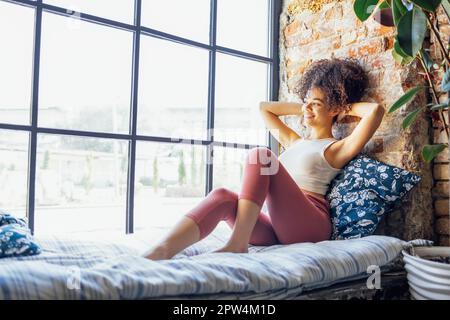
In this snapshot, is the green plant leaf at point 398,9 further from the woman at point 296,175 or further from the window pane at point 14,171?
the window pane at point 14,171

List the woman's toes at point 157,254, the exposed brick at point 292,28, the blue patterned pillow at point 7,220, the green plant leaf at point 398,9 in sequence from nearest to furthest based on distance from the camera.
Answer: the woman's toes at point 157,254 → the blue patterned pillow at point 7,220 → the green plant leaf at point 398,9 → the exposed brick at point 292,28

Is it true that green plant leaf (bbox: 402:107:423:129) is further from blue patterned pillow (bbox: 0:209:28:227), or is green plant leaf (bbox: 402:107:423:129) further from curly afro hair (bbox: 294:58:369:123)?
blue patterned pillow (bbox: 0:209:28:227)

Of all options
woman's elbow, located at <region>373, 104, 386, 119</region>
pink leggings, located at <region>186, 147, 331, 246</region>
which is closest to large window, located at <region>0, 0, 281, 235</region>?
pink leggings, located at <region>186, 147, 331, 246</region>

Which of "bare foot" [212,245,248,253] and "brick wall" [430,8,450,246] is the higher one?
"brick wall" [430,8,450,246]

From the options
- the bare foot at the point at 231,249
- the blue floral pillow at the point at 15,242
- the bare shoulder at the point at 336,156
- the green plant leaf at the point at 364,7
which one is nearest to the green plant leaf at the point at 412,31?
the green plant leaf at the point at 364,7

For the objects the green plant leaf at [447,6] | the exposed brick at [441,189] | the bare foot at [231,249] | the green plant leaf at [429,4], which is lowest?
the bare foot at [231,249]

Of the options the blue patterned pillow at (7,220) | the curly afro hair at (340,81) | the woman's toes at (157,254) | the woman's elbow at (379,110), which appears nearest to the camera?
the woman's toes at (157,254)

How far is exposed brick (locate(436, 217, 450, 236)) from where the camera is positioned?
179 centimetres

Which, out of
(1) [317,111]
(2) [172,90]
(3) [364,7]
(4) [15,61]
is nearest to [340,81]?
(1) [317,111]

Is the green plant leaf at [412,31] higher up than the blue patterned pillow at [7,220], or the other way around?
the green plant leaf at [412,31]

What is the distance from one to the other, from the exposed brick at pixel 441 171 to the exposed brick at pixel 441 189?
2 centimetres

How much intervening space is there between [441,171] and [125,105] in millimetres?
1486

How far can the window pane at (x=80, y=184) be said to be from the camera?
5.71 ft
